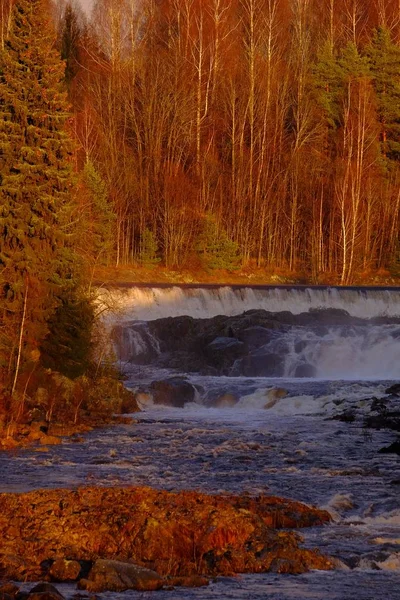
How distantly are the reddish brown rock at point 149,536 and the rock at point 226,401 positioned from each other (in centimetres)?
1470

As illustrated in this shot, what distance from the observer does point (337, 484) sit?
16219 millimetres

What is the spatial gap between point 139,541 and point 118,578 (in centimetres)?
115

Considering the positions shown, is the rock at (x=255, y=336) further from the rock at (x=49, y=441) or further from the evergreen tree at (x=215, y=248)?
the rock at (x=49, y=441)

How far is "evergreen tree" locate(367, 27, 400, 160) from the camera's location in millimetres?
59469

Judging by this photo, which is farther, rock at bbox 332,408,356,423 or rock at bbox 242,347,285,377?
rock at bbox 242,347,285,377

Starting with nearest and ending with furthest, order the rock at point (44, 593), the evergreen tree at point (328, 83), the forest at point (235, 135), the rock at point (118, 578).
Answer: the rock at point (44, 593)
the rock at point (118, 578)
the forest at point (235, 135)
the evergreen tree at point (328, 83)

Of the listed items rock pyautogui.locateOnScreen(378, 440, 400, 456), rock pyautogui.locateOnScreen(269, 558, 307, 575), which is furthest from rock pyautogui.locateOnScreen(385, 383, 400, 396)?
rock pyautogui.locateOnScreen(269, 558, 307, 575)

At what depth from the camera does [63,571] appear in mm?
10844

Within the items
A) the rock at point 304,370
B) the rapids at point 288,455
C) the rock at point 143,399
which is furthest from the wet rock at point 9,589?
the rock at point 304,370

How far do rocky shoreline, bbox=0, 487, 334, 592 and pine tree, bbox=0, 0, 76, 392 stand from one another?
34.0 ft

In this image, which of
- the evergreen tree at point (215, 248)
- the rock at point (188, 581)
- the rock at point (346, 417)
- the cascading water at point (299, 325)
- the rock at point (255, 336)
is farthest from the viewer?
the evergreen tree at point (215, 248)

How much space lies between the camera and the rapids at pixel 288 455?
11.4 m

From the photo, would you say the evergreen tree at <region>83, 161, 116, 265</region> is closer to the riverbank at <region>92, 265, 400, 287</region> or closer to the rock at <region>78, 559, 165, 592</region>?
the riverbank at <region>92, 265, 400, 287</region>

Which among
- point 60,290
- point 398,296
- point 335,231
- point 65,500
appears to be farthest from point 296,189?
point 65,500
